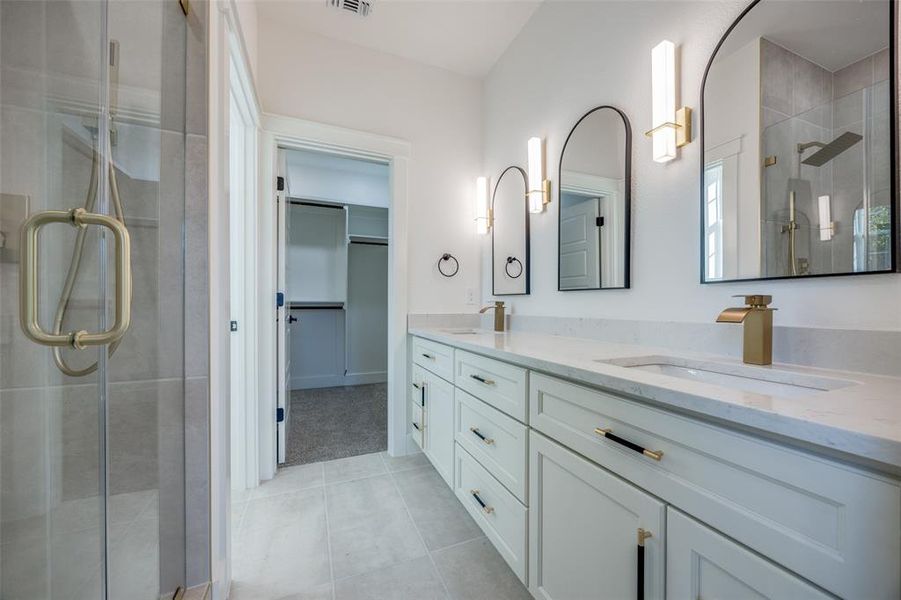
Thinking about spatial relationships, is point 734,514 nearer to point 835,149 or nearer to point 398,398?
point 835,149

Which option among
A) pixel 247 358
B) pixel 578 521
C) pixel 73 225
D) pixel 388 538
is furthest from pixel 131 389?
pixel 578 521

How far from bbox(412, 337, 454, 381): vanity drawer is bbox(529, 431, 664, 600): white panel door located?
69 cm

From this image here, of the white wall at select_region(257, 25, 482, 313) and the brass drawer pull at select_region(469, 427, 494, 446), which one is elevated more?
the white wall at select_region(257, 25, 482, 313)

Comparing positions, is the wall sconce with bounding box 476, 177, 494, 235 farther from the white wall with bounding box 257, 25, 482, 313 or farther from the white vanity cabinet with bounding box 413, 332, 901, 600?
the white vanity cabinet with bounding box 413, 332, 901, 600

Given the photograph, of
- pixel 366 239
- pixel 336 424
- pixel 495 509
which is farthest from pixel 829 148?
pixel 366 239

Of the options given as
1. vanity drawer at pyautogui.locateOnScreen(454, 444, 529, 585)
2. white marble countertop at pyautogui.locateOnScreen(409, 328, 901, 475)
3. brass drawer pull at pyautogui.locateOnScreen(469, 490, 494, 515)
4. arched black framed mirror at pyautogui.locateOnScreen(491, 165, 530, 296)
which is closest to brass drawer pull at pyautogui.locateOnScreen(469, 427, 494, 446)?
vanity drawer at pyautogui.locateOnScreen(454, 444, 529, 585)

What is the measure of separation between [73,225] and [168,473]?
0.78m

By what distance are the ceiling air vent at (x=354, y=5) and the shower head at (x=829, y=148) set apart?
2.14m

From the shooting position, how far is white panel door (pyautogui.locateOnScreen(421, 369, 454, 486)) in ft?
5.66

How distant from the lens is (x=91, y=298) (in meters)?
0.89

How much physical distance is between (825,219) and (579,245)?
35.1 inches

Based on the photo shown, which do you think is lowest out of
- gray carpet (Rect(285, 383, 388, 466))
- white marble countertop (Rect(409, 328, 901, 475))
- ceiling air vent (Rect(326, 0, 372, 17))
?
gray carpet (Rect(285, 383, 388, 466))

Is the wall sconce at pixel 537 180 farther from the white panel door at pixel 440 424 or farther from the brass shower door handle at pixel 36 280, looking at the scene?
the brass shower door handle at pixel 36 280

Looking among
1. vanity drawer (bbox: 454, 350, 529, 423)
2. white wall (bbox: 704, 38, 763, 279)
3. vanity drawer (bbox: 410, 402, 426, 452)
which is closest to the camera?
white wall (bbox: 704, 38, 763, 279)
